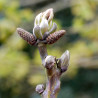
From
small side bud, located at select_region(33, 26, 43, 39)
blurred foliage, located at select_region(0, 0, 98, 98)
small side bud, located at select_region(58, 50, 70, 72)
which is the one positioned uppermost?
small side bud, located at select_region(33, 26, 43, 39)

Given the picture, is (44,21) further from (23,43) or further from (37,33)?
(23,43)

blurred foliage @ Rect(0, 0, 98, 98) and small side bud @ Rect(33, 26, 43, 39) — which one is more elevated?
small side bud @ Rect(33, 26, 43, 39)

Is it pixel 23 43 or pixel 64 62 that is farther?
pixel 23 43

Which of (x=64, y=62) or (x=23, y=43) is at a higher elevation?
(x=64, y=62)

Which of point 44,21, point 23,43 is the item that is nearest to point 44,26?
point 44,21

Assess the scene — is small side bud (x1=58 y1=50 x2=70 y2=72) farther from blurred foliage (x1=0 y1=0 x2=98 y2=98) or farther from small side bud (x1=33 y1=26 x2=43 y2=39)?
blurred foliage (x1=0 y1=0 x2=98 y2=98)

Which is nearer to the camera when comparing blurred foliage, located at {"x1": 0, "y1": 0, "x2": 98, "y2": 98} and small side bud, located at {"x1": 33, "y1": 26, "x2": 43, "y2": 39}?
small side bud, located at {"x1": 33, "y1": 26, "x2": 43, "y2": 39}

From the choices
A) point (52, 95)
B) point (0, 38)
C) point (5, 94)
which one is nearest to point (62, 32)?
point (52, 95)

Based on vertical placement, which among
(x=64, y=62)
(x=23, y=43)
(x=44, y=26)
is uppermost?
(x=44, y=26)

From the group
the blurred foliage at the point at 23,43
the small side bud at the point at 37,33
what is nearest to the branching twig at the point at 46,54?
the small side bud at the point at 37,33

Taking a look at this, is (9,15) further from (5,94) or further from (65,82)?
(65,82)

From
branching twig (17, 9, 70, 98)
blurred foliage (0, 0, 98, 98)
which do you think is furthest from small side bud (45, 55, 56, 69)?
blurred foliage (0, 0, 98, 98)
